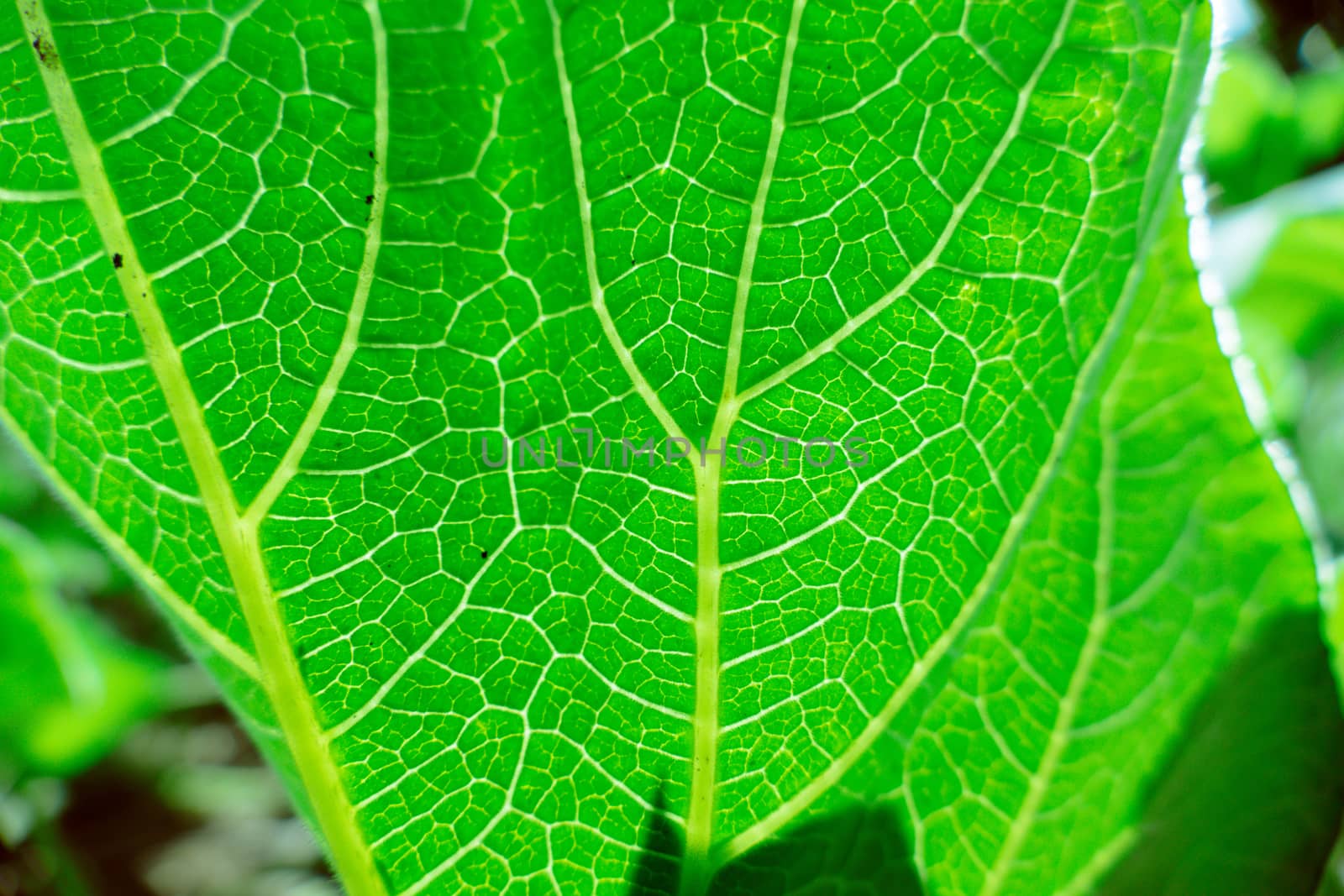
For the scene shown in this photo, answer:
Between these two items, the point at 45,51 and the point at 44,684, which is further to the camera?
the point at 44,684

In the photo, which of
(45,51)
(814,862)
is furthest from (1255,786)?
(45,51)

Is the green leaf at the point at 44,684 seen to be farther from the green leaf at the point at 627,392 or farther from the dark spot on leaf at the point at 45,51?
the dark spot on leaf at the point at 45,51

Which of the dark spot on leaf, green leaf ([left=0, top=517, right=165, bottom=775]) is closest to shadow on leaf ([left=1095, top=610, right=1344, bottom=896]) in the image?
the dark spot on leaf

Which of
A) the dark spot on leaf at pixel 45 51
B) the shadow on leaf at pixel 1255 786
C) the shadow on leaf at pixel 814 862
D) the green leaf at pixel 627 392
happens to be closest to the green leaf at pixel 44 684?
the green leaf at pixel 627 392

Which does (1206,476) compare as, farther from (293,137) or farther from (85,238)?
(85,238)

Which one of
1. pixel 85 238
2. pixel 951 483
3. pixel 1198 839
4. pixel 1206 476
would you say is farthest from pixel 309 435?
pixel 1198 839

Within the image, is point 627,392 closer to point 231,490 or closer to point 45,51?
point 231,490

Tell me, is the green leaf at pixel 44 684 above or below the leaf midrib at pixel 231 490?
below
